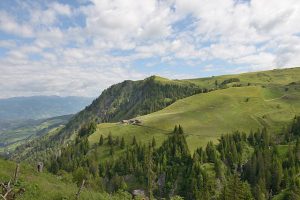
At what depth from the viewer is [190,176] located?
179875 mm

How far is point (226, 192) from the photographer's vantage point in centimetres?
10419

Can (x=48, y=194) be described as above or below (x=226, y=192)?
above

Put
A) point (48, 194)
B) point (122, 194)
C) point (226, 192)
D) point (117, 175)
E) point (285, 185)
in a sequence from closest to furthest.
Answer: point (48, 194) < point (122, 194) < point (226, 192) < point (285, 185) < point (117, 175)

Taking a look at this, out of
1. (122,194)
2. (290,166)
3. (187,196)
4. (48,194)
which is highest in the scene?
(48,194)

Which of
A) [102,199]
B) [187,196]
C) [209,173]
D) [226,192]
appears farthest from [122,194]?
[209,173]

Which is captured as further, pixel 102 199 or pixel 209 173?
pixel 209 173

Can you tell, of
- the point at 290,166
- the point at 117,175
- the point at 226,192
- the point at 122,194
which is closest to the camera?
the point at 122,194

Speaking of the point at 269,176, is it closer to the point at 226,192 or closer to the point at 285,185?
the point at 285,185

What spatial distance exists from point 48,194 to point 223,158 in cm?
17508

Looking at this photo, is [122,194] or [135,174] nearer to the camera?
[122,194]

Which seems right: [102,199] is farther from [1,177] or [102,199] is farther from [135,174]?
[135,174]

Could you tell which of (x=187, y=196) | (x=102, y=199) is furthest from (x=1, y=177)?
(x=187, y=196)

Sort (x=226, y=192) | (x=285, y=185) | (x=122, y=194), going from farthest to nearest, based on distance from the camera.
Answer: (x=285, y=185)
(x=226, y=192)
(x=122, y=194)

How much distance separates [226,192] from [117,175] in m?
98.3
